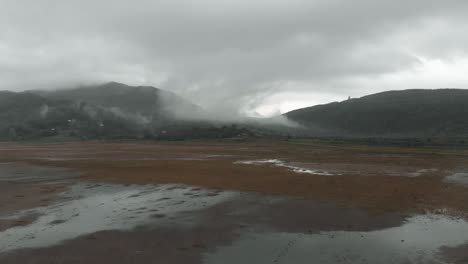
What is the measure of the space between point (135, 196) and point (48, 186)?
43.8 ft

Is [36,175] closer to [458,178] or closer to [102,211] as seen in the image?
[102,211]

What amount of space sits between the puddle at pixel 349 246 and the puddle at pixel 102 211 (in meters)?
8.28

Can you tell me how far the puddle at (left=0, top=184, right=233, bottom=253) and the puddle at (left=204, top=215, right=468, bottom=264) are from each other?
8.28m

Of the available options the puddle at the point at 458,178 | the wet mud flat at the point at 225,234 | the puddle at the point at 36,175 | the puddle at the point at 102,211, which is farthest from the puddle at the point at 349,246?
the puddle at the point at 36,175

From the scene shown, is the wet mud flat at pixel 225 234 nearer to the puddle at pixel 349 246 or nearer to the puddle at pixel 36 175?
the puddle at pixel 349 246

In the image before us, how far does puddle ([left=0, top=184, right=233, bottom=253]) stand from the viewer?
2197 centimetres

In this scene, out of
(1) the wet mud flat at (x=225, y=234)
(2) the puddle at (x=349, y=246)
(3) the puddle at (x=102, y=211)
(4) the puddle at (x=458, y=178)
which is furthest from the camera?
(4) the puddle at (x=458, y=178)

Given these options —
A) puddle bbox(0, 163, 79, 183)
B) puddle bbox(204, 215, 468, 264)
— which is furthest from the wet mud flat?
puddle bbox(0, 163, 79, 183)

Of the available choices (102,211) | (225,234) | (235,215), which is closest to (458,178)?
(235,215)

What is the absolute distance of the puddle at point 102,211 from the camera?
22.0 m

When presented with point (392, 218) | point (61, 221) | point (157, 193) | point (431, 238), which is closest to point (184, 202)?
point (157, 193)

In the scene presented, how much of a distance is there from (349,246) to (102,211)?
19.3 meters

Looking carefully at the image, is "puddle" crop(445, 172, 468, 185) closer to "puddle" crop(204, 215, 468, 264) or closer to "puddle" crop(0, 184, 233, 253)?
"puddle" crop(204, 215, 468, 264)

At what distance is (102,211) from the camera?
93.8 feet
